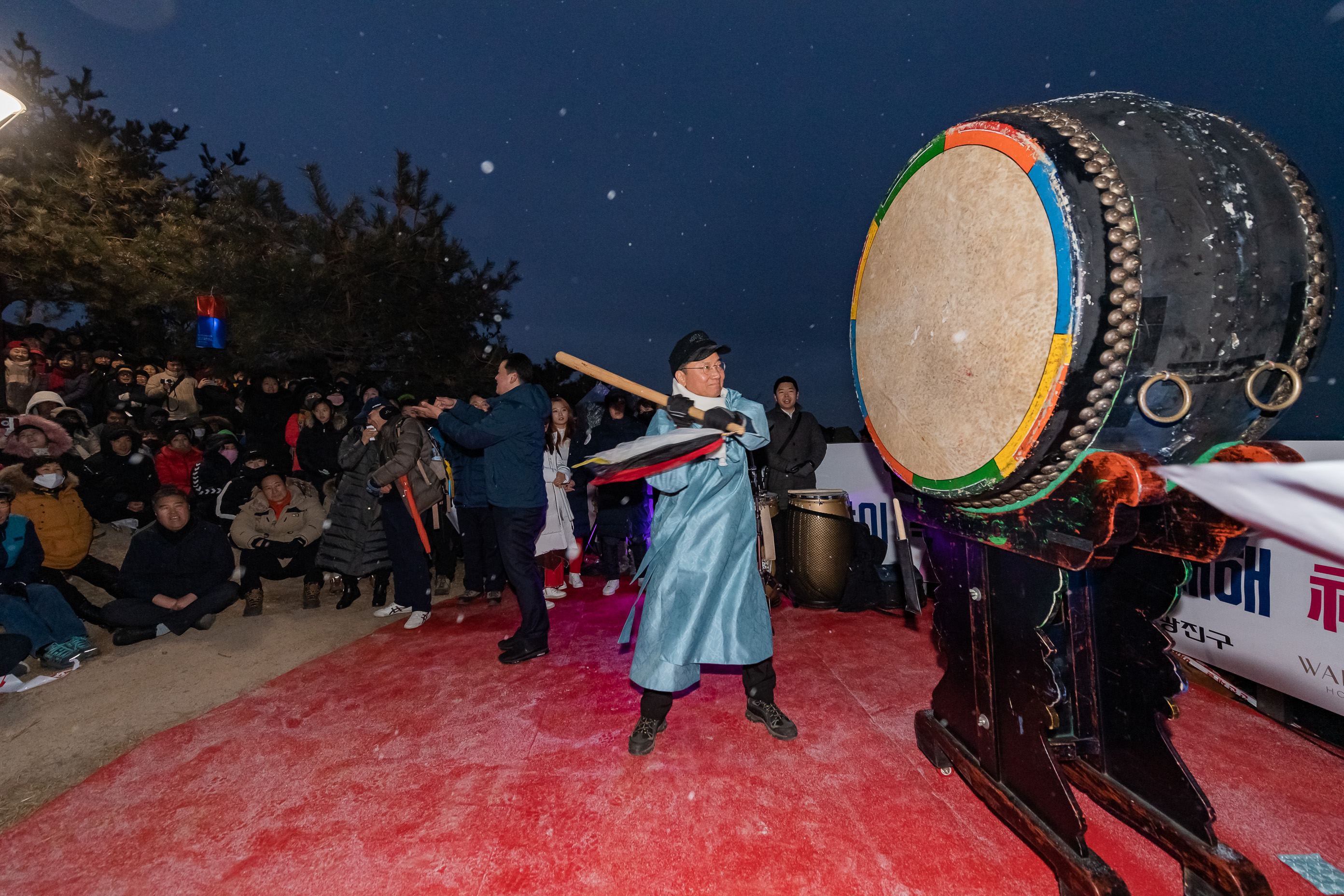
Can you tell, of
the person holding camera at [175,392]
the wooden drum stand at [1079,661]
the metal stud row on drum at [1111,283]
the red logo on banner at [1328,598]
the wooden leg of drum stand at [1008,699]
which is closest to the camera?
the metal stud row on drum at [1111,283]

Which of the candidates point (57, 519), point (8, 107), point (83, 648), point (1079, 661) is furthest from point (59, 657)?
point (1079, 661)

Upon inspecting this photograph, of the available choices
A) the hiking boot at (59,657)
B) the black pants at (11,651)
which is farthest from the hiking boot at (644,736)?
the hiking boot at (59,657)

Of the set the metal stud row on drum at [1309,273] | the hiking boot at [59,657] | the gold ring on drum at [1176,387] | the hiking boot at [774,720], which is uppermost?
the metal stud row on drum at [1309,273]

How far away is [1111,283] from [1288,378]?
472 mm

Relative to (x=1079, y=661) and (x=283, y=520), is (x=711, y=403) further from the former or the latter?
(x=283, y=520)

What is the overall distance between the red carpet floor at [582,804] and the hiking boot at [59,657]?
51.3 inches

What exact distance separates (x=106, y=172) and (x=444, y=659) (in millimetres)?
7292

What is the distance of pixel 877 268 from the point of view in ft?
6.23

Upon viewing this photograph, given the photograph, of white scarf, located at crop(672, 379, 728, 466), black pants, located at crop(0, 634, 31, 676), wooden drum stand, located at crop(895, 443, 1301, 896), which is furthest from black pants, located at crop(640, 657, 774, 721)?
black pants, located at crop(0, 634, 31, 676)

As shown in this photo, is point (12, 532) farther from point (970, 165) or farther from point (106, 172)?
point (970, 165)

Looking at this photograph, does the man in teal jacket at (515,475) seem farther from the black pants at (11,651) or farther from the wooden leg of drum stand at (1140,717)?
the wooden leg of drum stand at (1140,717)

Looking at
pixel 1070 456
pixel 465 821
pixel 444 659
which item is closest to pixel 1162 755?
pixel 1070 456

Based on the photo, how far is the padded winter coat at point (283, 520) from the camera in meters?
4.90

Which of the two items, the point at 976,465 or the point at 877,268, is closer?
the point at 976,465
